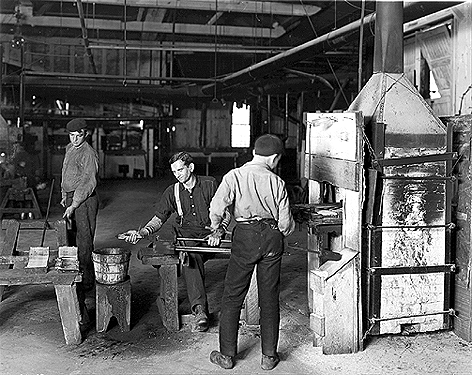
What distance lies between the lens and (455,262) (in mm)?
4828

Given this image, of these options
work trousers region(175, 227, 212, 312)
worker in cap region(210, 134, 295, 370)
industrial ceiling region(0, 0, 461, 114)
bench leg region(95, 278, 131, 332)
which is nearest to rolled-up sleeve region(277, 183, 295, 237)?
worker in cap region(210, 134, 295, 370)

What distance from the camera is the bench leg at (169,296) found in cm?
480

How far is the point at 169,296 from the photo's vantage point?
4.83 meters

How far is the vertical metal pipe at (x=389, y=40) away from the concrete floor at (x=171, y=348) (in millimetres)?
2217

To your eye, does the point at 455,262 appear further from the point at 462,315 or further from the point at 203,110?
the point at 203,110

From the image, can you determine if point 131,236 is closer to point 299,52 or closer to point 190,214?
point 190,214

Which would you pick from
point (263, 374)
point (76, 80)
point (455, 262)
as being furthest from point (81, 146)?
point (76, 80)

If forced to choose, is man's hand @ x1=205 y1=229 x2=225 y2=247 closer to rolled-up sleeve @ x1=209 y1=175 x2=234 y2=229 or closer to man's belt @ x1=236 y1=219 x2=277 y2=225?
rolled-up sleeve @ x1=209 y1=175 x2=234 y2=229

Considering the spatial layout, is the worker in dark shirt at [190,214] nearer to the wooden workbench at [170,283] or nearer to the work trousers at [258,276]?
the wooden workbench at [170,283]

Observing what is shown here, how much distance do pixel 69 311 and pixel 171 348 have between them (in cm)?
83

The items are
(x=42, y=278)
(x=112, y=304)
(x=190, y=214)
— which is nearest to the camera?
(x=42, y=278)

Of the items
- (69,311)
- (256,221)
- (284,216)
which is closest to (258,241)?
(256,221)

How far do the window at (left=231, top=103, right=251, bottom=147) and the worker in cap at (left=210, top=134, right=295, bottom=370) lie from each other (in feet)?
51.6

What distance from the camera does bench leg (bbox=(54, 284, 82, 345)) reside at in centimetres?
450
